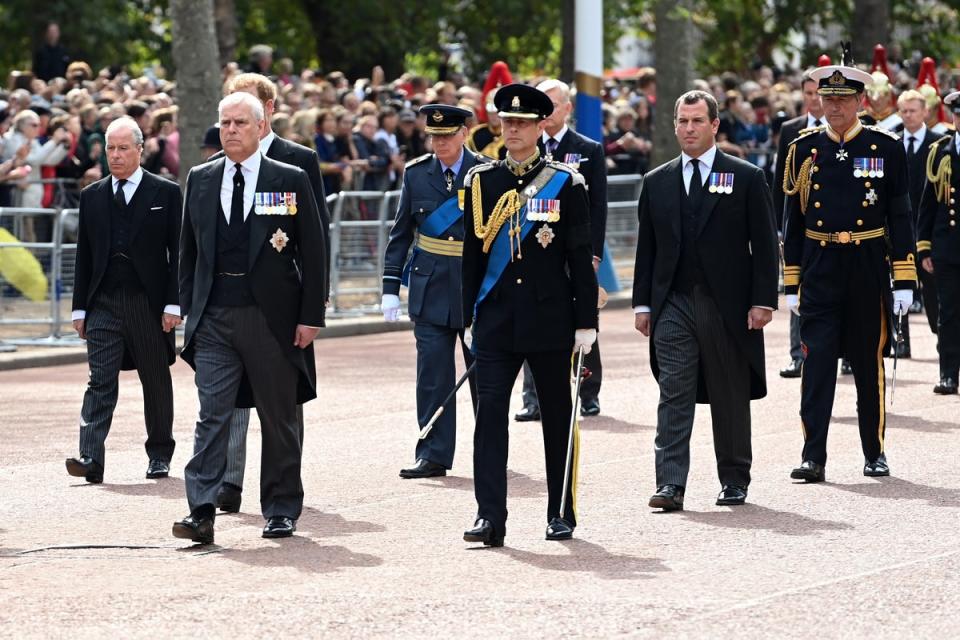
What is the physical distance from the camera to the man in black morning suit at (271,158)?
394 inches

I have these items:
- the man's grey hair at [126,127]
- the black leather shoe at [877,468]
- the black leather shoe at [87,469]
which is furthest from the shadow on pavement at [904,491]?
the man's grey hair at [126,127]

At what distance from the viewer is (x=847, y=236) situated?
428 inches

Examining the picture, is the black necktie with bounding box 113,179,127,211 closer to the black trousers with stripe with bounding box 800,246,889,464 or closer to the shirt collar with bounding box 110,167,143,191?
the shirt collar with bounding box 110,167,143,191

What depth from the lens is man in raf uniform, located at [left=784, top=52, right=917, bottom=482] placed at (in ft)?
35.5

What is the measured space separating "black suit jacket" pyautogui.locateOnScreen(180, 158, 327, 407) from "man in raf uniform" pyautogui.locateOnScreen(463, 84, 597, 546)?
698 millimetres

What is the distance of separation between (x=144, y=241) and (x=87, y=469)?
1259 millimetres

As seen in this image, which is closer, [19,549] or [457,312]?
[19,549]

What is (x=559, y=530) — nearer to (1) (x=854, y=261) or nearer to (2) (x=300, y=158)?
(2) (x=300, y=158)

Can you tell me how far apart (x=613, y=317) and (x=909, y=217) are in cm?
984

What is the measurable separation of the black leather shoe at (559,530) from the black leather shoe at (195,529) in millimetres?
1461

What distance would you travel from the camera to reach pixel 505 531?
29.7ft

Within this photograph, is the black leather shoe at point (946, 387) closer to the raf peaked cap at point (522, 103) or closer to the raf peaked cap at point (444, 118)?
the raf peaked cap at point (444, 118)

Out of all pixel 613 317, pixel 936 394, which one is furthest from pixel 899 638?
pixel 613 317

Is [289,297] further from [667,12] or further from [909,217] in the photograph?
[667,12]
